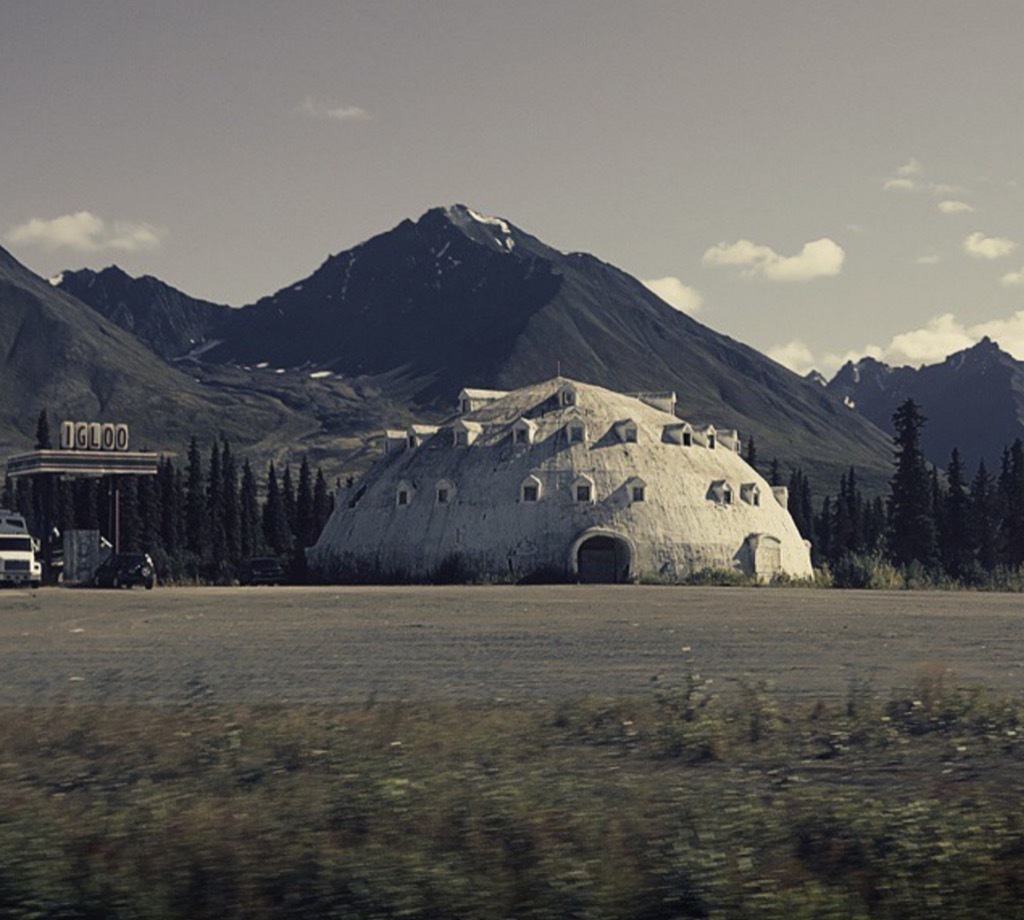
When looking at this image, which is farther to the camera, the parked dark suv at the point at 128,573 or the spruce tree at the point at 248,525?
the spruce tree at the point at 248,525

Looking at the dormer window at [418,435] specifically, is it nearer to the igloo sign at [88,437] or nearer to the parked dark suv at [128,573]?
the igloo sign at [88,437]

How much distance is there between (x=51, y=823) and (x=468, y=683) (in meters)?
10.2

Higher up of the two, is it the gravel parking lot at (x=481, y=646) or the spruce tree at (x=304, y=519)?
the spruce tree at (x=304, y=519)

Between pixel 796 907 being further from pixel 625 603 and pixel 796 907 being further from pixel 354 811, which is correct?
pixel 625 603

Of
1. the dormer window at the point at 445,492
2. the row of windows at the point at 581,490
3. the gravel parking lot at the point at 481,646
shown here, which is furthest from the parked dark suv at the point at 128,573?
the row of windows at the point at 581,490

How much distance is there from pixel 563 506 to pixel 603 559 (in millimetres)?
3175

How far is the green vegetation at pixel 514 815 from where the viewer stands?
29.9ft

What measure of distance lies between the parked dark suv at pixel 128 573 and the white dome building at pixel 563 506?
1265 cm

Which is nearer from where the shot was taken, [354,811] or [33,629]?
[354,811]

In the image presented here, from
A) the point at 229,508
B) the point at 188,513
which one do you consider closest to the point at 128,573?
the point at 188,513

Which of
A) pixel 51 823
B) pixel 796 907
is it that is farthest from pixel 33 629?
pixel 796 907

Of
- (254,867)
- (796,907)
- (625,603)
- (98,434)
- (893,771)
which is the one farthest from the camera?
(98,434)

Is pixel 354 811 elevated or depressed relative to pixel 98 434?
depressed

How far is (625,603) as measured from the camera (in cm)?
4647
